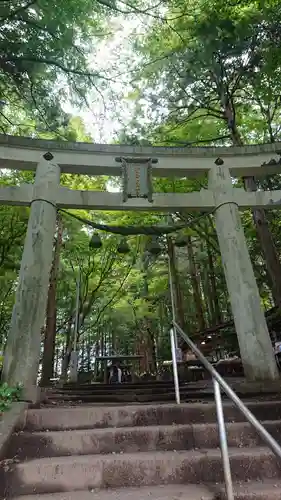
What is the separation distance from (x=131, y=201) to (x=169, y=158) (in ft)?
4.36

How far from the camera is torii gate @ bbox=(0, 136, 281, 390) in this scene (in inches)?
184

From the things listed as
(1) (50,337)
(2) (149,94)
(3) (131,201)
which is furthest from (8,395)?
(2) (149,94)

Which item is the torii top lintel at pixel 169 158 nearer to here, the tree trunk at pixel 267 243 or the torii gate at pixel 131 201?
the torii gate at pixel 131 201

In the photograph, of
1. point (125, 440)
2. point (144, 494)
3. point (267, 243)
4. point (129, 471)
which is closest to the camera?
point (144, 494)

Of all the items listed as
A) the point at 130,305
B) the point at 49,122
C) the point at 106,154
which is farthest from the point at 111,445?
the point at 130,305

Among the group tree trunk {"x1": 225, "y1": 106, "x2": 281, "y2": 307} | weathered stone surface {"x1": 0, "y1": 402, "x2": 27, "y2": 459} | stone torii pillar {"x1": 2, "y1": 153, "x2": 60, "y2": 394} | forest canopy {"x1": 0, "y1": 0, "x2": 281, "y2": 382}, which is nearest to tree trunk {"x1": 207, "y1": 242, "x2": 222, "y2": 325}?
forest canopy {"x1": 0, "y1": 0, "x2": 281, "y2": 382}

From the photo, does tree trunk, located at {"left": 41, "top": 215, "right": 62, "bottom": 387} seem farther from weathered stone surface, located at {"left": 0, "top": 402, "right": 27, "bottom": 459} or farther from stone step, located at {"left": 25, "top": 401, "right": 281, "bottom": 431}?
stone step, located at {"left": 25, "top": 401, "right": 281, "bottom": 431}

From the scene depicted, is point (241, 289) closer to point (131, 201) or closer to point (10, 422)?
point (131, 201)

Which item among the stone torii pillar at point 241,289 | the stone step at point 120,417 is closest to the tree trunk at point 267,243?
the stone torii pillar at point 241,289

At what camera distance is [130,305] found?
19578 millimetres

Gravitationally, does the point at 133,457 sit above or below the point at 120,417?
below

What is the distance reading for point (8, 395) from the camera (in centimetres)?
365

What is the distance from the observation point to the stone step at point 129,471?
7.67 ft

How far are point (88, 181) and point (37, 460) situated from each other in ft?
32.4
